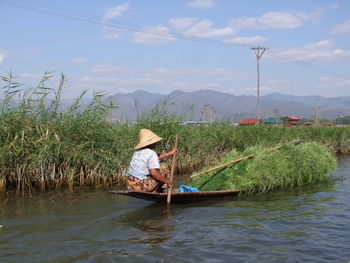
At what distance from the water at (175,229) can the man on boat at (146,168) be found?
550mm

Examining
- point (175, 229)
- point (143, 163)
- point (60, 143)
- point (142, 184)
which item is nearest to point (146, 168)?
point (143, 163)

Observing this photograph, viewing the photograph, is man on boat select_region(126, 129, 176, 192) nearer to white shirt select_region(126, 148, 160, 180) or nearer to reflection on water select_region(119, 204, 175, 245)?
white shirt select_region(126, 148, 160, 180)

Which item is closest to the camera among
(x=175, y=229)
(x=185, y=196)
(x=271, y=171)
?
(x=175, y=229)

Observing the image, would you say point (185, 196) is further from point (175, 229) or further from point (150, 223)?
point (175, 229)

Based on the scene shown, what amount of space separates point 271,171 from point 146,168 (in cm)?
341

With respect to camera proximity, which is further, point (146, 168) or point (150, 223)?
point (146, 168)

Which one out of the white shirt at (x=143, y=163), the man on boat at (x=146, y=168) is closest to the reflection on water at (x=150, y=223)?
the man on boat at (x=146, y=168)

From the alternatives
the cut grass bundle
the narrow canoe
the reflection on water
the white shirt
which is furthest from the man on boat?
the cut grass bundle

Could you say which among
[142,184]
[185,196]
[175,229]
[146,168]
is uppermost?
[146,168]

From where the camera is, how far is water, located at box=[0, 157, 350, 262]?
5.46 metres

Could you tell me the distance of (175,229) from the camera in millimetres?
6652

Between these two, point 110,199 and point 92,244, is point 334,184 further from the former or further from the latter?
point 92,244

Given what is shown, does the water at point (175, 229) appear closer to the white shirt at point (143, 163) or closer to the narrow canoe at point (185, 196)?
the narrow canoe at point (185, 196)

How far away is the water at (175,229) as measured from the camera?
5465 mm
